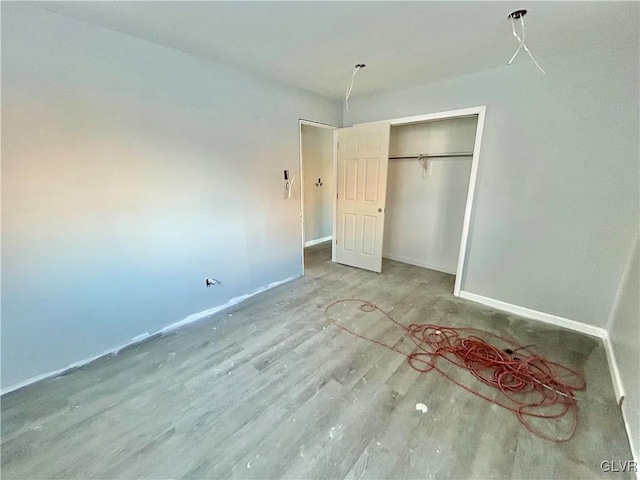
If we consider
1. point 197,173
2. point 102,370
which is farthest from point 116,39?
point 102,370

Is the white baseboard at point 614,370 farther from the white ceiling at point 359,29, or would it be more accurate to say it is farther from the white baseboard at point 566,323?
the white ceiling at point 359,29

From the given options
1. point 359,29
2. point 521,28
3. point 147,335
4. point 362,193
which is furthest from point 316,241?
point 521,28

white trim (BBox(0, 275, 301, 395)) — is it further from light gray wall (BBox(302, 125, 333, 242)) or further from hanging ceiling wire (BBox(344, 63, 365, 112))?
hanging ceiling wire (BBox(344, 63, 365, 112))

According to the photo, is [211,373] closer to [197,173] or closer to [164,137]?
[197,173]

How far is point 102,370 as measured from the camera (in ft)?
6.54

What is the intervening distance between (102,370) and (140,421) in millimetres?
714

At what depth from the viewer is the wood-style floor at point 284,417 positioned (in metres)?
1.33

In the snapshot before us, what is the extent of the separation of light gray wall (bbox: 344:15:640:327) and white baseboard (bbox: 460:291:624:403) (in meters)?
0.06

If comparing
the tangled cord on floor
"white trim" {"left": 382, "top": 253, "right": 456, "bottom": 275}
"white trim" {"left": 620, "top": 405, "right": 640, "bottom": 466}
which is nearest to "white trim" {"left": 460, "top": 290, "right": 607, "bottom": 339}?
the tangled cord on floor

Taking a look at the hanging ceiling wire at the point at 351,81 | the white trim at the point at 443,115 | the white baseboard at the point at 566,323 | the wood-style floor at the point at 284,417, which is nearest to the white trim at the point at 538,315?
the white baseboard at the point at 566,323

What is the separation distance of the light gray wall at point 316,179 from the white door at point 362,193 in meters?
1.23

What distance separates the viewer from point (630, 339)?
5.81 feet

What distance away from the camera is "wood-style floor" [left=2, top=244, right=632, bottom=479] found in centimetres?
133

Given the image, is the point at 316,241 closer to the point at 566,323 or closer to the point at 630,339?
the point at 566,323
